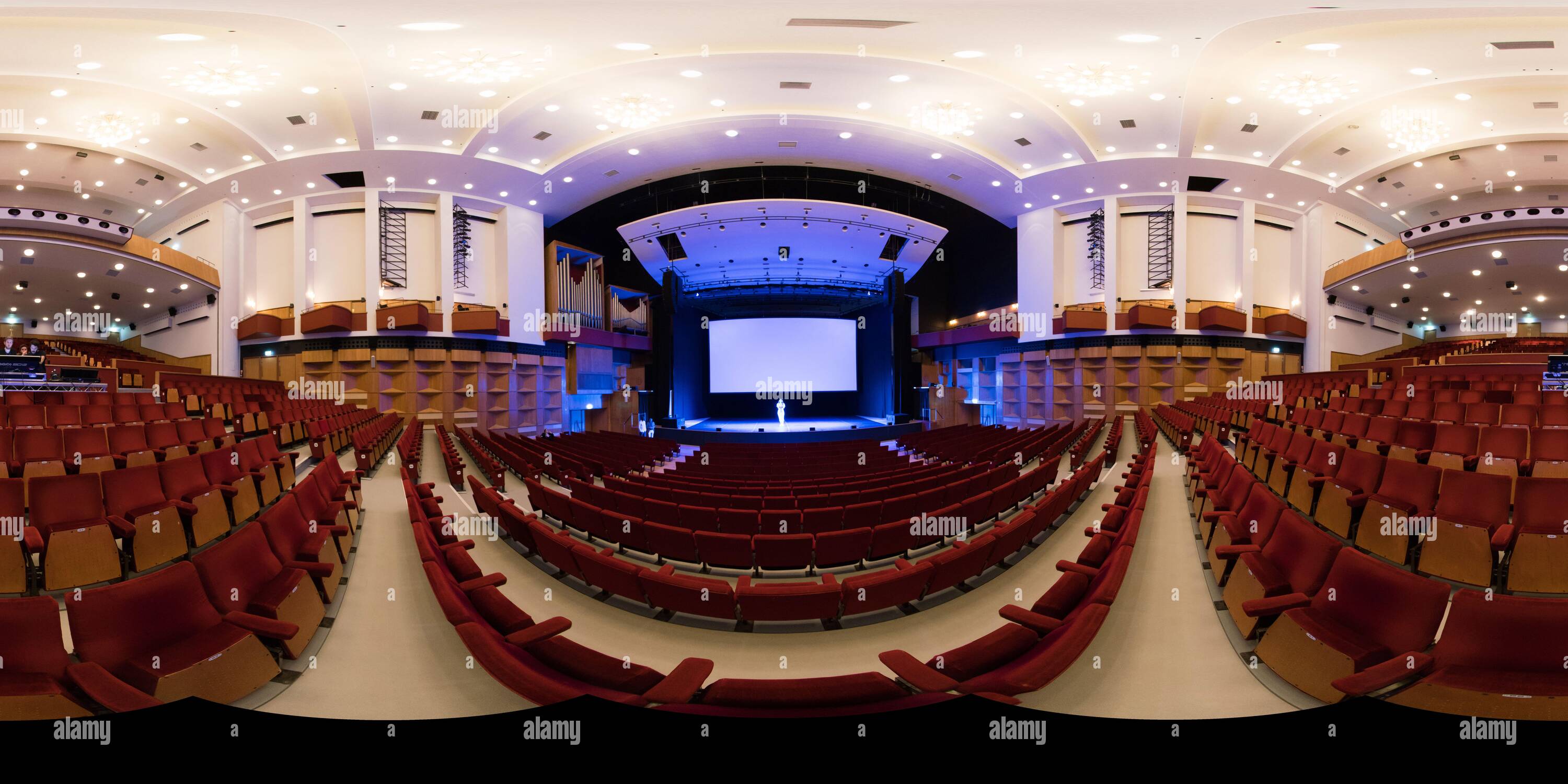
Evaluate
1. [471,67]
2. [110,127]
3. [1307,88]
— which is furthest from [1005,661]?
[110,127]

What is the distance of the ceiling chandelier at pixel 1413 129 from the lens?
34.0ft

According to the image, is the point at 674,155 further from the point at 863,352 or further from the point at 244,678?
the point at 244,678

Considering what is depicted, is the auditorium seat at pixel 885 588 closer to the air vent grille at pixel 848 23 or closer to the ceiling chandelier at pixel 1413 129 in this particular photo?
the air vent grille at pixel 848 23

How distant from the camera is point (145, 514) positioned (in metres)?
3.07

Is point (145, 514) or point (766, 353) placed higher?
point (766, 353)

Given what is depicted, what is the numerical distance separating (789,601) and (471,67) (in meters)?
→ 9.38

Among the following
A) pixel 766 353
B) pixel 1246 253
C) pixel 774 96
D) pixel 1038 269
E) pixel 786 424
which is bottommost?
pixel 786 424

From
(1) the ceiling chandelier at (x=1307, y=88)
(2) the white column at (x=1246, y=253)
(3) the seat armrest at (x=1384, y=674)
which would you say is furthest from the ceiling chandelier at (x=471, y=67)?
(2) the white column at (x=1246, y=253)

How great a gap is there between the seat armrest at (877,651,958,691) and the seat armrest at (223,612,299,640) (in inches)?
81.7

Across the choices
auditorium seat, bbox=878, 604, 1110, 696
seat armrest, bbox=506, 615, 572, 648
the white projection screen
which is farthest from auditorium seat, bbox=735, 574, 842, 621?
the white projection screen

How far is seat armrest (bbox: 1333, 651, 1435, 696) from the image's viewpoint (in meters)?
1.62

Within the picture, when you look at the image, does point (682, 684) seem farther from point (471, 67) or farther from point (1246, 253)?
point (1246, 253)

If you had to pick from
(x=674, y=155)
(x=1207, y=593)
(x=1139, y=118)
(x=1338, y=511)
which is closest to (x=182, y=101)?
(x=674, y=155)

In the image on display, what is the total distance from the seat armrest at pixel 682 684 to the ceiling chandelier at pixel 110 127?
15173mm
